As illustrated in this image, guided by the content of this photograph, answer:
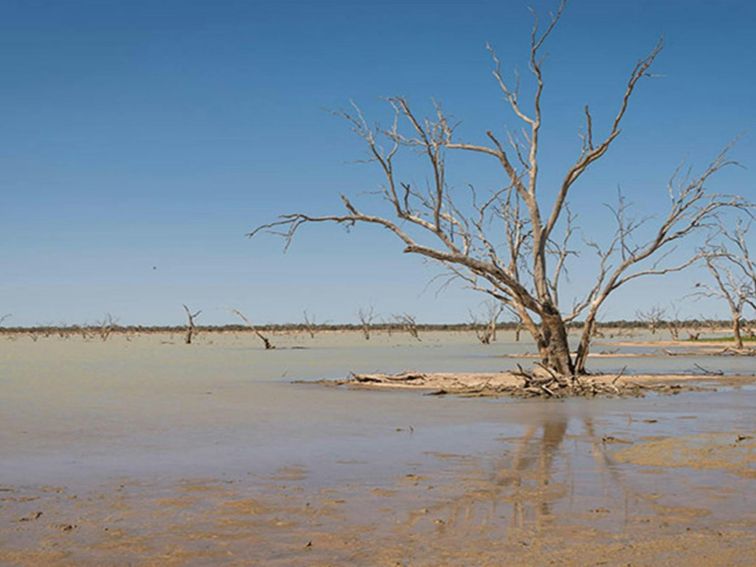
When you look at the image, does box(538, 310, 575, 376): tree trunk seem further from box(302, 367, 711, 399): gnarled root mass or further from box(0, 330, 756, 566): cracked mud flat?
box(0, 330, 756, 566): cracked mud flat

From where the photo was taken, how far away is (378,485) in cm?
713

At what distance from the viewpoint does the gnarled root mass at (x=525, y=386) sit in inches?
649

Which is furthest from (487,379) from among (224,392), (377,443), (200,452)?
(200,452)

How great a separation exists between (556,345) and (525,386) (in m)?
3.86

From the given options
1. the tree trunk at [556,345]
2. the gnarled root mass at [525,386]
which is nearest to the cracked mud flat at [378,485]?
the gnarled root mass at [525,386]

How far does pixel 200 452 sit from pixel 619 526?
5.01 meters

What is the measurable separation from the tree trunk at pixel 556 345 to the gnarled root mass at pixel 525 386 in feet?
3.37

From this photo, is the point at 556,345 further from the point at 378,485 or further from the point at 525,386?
the point at 378,485

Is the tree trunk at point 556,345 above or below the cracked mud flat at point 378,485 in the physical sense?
above

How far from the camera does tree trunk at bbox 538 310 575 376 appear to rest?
65.8 feet

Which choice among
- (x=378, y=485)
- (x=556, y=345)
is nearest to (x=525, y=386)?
(x=556, y=345)

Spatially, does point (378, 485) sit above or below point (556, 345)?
below

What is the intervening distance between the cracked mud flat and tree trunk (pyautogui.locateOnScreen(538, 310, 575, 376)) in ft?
18.7

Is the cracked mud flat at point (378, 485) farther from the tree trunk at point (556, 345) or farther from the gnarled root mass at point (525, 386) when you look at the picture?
the tree trunk at point (556, 345)
